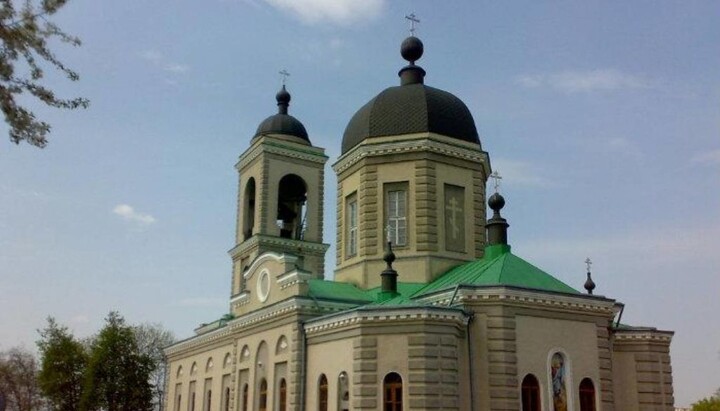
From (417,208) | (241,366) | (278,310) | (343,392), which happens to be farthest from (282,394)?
(417,208)

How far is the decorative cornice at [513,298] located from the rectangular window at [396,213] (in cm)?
432

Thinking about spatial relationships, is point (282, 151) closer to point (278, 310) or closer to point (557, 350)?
point (278, 310)

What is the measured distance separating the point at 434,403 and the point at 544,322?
13.0 feet

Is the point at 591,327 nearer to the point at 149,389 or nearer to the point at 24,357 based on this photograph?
the point at 149,389

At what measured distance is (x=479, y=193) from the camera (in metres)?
25.7

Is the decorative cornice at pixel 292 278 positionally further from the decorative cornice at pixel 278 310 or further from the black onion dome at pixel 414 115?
the black onion dome at pixel 414 115

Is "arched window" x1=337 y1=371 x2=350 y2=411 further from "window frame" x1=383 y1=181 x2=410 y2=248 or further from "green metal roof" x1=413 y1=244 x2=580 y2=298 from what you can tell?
"window frame" x1=383 y1=181 x2=410 y2=248

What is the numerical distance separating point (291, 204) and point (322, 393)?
42.3 feet

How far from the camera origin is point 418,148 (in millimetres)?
24828

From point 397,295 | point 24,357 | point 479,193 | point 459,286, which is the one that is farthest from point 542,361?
point 24,357

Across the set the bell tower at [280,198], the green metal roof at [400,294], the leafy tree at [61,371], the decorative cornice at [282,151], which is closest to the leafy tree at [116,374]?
the leafy tree at [61,371]

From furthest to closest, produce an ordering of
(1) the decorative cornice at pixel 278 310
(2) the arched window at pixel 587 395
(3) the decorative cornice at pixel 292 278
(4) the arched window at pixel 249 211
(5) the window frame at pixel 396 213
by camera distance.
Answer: (4) the arched window at pixel 249 211 < (5) the window frame at pixel 396 213 < (3) the decorative cornice at pixel 292 278 < (1) the decorative cornice at pixel 278 310 < (2) the arched window at pixel 587 395

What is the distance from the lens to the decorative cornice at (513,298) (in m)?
19.8

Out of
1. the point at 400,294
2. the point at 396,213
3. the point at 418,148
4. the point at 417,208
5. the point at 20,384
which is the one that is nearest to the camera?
the point at 400,294
